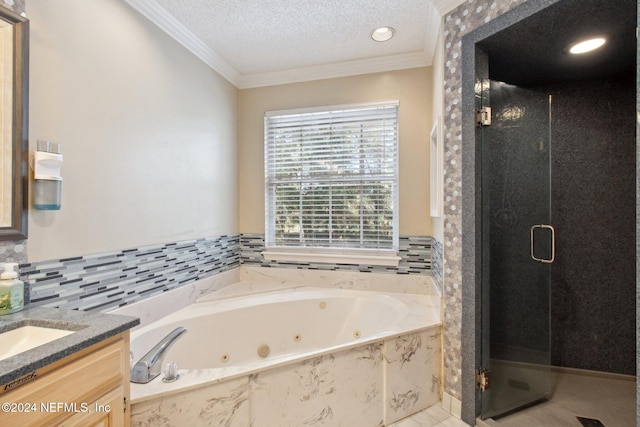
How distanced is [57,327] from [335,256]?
1941 millimetres

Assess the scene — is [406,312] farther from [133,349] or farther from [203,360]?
[133,349]

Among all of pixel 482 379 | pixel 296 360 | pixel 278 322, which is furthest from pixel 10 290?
pixel 482 379

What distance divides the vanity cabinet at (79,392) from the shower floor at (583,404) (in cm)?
181

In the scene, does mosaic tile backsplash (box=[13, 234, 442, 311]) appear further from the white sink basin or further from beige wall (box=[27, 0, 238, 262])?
the white sink basin

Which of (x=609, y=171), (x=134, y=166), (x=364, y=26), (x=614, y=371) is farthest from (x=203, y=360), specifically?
(x=609, y=171)

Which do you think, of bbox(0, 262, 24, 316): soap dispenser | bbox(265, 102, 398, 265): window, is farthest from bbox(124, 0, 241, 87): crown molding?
bbox(0, 262, 24, 316): soap dispenser

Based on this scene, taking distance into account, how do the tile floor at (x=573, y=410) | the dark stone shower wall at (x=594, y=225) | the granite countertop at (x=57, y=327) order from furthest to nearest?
1. the dark stone shower wall at (x=594, y=225)
2. the tile floor at (x=573, y=410)
3. the granite countertop at (x=57, y=327)

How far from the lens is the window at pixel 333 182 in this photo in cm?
262

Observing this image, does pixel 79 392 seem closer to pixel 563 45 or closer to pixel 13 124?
pixel 13 124

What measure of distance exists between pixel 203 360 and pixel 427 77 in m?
2.74

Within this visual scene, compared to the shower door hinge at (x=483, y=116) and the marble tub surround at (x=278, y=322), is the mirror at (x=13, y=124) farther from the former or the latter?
the shower door hinge at (x=483, y=116)

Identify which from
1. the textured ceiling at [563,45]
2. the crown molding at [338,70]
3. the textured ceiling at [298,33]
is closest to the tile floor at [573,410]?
the textured ceiling at [563,45]

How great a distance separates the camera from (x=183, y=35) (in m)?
2.12

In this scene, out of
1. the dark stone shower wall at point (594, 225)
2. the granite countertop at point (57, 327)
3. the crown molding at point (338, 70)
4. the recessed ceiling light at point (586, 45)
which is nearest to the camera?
the granite countertop at point (57, 327)
